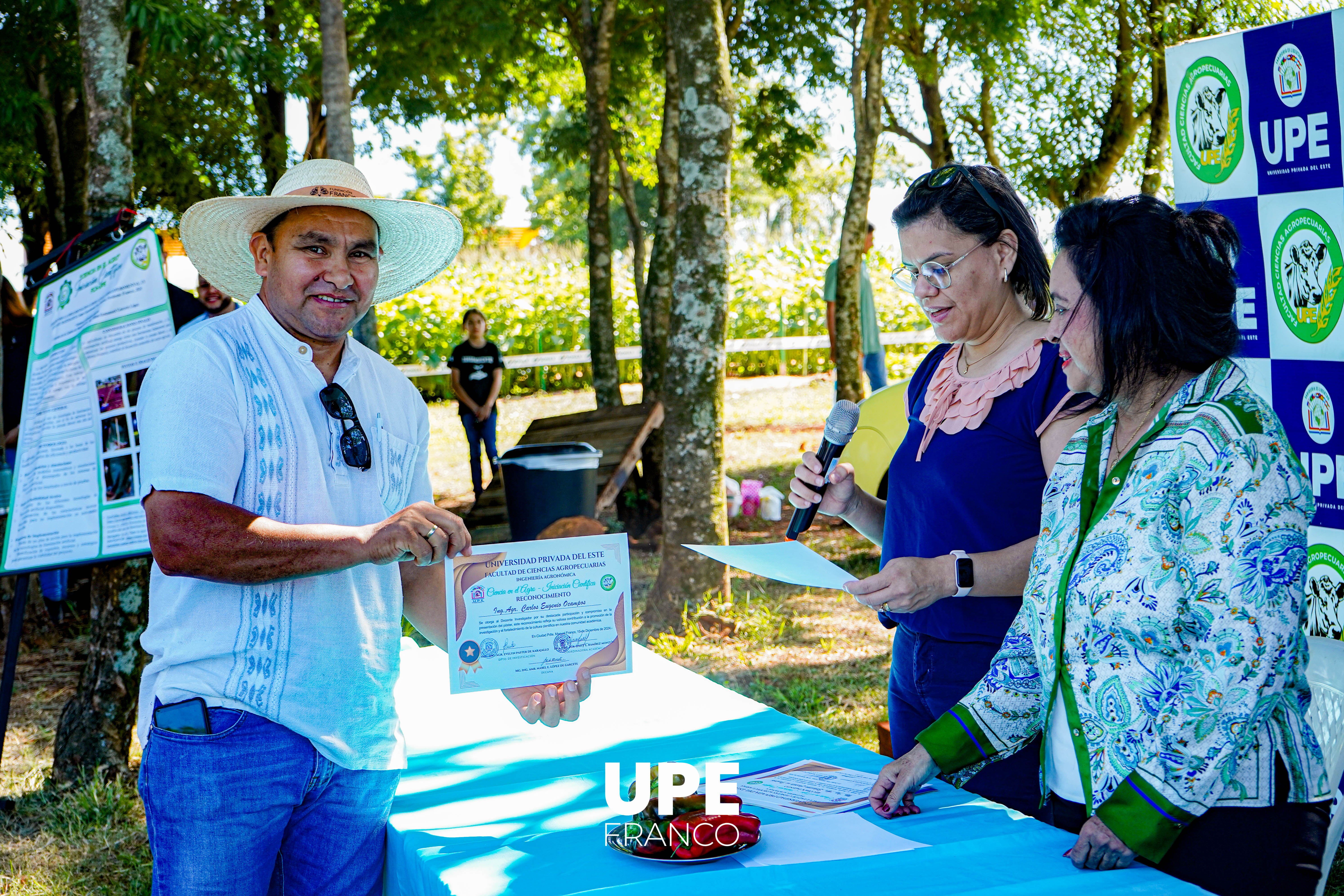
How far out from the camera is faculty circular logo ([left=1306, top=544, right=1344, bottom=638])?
3941 millimetres

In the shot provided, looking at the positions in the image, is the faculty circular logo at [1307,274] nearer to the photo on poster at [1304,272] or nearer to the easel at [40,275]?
the photo on poster at [1304,272]

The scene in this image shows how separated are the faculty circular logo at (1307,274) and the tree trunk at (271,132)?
35.9ft

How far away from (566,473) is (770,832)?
5.83 meters

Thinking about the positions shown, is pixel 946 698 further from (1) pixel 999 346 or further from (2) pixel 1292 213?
(2) pixel 1292 213

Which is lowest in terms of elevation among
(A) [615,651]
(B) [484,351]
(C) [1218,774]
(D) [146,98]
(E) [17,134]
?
(C) [1218,774]

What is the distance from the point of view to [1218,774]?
5.83 ft

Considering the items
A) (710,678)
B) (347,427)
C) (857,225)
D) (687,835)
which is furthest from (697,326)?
(857,225)

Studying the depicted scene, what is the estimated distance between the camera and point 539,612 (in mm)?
2115

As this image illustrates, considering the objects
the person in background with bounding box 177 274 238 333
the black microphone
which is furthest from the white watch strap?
the person in background with bounding box 177 274 238 333

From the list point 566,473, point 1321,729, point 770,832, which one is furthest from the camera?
point 566,473

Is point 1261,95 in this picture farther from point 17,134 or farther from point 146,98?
point 146,98

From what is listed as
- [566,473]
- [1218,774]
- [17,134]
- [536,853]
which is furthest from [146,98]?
[1218,774]

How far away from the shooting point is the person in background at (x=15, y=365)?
658 cm

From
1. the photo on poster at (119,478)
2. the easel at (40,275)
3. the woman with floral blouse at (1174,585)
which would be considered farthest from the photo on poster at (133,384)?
the woman with floral blouse at (1174,585)
